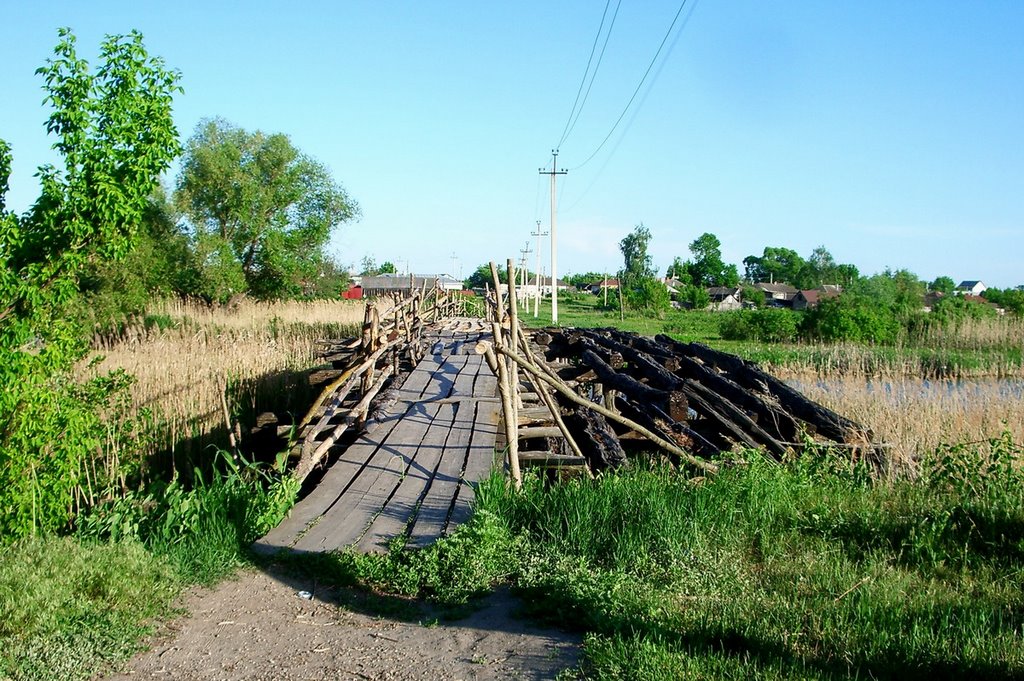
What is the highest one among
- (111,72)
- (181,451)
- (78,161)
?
(111,72)

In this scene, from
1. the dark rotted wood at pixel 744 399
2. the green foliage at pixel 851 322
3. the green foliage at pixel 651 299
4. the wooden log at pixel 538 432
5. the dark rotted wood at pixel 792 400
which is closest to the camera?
the wooden log at pixel 538 432

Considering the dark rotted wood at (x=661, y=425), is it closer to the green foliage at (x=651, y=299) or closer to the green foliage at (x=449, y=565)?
the green foliage at (x=449, y=565)

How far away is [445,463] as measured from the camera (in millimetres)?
7258

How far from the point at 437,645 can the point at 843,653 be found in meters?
2.05

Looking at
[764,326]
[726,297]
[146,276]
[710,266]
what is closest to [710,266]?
[710,266]

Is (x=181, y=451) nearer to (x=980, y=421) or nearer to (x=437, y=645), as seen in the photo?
(x=437, y=645)

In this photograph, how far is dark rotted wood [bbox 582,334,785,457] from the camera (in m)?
10.7

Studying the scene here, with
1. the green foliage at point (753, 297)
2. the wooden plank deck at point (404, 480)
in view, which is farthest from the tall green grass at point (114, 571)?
the green foliage at point (753, 297)

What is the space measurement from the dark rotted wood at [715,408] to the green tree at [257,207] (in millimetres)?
20134

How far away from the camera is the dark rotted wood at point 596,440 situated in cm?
862

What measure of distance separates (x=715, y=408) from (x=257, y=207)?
23.0 meters

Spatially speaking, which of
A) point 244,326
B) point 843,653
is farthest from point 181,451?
point 244,326

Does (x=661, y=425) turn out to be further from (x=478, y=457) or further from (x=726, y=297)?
(x=726, y=297)

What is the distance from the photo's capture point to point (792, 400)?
39.7 feet
